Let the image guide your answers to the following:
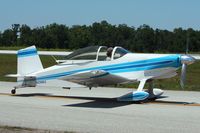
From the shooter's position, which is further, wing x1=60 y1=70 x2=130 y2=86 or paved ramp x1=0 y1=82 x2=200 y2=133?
wing x1=60 y1=70 x2=130 y2=86

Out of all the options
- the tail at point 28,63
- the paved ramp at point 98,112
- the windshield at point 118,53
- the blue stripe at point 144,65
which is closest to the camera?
the paved ramp at point 98,112

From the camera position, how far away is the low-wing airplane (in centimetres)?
1495

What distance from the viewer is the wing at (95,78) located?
49.1 ft

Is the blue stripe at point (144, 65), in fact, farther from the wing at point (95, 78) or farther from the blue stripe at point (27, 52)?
the blue stripe at point (27, 52)

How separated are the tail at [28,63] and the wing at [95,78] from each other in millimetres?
2190

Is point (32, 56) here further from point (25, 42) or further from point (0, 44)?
point (0, 44)

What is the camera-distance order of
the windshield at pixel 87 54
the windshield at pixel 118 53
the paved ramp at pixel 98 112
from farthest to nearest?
the windshield at pixel 87 54 < the windshield at pixel 118 53 < the paved ramp at pixel 98 112

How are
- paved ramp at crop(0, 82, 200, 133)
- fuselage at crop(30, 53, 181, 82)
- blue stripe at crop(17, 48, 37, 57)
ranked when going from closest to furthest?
paved ramp at crop(0, 82, 200, 133)
fuselage at crop(30, 53, 181, 82)
blue stripe at crop(17, 48, 37, 57)

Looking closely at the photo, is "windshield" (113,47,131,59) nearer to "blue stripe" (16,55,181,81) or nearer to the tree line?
"blue stripe" (16,55,181,81)

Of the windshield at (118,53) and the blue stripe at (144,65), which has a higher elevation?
the windshield at (118,53)

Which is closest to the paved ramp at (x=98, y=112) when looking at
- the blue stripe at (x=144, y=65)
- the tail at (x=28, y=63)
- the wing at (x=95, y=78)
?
the wing at (x=95, y=78)

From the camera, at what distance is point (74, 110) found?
535 inches

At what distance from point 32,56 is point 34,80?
3.85 ft

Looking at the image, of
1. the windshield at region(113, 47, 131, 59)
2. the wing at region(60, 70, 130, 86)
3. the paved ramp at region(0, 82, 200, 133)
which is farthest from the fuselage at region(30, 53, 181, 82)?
the paved ramp at region(0, 82, 200, 133)
